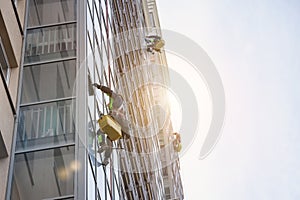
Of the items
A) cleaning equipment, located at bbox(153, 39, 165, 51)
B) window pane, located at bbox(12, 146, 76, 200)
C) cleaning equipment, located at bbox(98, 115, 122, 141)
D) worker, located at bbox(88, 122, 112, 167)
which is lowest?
window pane, located at bbox(12, 146, 76, 200)

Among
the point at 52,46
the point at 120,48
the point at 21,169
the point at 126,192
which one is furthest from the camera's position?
the point at 120,48

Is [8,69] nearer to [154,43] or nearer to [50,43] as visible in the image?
[50,43]

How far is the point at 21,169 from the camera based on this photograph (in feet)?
40.9

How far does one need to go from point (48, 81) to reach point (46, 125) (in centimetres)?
136

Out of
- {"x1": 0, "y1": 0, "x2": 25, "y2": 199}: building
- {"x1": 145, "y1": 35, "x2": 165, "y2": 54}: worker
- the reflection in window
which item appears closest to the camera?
{"x1": 0, "y1": 0, "x2": 25, "y2": 199}: building

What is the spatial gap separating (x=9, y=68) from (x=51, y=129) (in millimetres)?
2219

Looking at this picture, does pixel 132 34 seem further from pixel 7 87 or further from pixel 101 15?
pixel 7 87

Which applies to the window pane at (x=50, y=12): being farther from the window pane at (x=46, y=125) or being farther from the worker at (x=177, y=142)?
the worker at (x=177, y=142)

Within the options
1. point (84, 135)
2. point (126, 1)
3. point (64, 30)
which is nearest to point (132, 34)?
point (126, 1)

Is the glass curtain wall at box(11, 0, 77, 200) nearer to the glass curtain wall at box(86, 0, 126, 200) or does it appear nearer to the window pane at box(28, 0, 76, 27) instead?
the window pane at box(28, 0, 76, 27)

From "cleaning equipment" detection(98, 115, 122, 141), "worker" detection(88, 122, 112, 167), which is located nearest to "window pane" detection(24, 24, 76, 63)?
"cleaning equipment" detection(98, 115, 122, 141)

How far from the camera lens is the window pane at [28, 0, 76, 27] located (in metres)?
15.6

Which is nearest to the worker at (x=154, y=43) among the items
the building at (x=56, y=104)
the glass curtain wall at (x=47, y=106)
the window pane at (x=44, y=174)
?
the building at (x=56, y=104)

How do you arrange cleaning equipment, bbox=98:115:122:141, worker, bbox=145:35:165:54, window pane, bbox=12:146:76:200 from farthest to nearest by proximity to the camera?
worker, bbox=145:35:165:54 → cleaning equipment, bbox=98:115:122:141 → window pane, bbox=12:146:76:200
